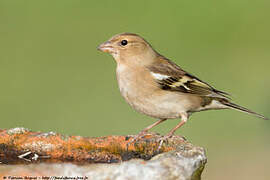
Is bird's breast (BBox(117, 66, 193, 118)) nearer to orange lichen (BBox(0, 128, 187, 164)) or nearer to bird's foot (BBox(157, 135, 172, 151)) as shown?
bird's foot (BBox(157, 135, 172, 151))

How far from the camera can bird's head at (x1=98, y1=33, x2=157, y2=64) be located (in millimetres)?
6816

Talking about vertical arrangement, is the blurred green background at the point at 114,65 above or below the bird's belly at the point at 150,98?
below

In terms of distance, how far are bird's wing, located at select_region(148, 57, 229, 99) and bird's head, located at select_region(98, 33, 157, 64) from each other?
210mm

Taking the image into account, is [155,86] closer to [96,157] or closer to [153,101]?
[153,101]

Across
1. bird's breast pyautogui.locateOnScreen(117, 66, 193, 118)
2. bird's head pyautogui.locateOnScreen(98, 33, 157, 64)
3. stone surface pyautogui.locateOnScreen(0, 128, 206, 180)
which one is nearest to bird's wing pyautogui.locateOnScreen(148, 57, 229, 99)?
bird's breast pyautogui.locateOnScreen(117, 66, 193, 118)

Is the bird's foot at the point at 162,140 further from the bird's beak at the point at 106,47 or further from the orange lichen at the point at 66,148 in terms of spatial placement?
the bird's beak at the point at 106,47

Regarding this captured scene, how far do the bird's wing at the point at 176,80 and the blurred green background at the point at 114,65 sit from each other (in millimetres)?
2738

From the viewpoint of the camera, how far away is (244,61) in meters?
15.5

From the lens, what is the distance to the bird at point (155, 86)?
6410mm

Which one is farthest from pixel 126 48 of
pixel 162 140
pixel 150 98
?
pixel 162 140

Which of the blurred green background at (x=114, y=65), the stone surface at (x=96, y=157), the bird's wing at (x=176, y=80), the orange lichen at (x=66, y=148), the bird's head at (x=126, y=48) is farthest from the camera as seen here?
the blurred green background at (x=114, y=65)

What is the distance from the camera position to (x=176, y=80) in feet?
22.2

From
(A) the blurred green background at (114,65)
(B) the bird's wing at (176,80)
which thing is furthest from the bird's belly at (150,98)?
(A) the blurred green background at (114,65)

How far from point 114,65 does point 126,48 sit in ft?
27.2
